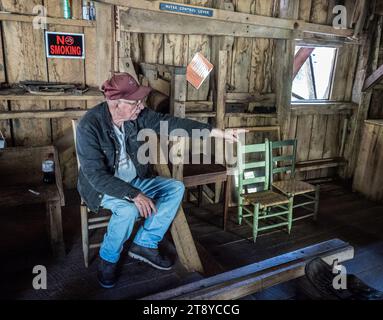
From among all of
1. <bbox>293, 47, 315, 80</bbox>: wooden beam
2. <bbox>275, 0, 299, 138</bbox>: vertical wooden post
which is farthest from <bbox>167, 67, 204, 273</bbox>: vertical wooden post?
<bbox>293, 47, 315, 80</bbox>: wooden beam

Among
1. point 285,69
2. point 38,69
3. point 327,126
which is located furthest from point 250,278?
point 327,126

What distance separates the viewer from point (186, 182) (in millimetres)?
3160

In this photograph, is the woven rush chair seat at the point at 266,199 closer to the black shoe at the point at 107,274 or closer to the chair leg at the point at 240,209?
the chair leg at the point at 240,209

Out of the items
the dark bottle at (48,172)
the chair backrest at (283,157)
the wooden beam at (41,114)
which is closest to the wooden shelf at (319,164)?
the chair backrest at (283,157)

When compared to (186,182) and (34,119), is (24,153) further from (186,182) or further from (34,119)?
(186,182)

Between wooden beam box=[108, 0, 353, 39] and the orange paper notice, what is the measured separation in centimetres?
31

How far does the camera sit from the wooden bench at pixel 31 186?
2.53m

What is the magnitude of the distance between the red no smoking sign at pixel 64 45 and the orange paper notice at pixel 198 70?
3.77 feet

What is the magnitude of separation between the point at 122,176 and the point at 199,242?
1227mm

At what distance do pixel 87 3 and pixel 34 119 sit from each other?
4.00 ft

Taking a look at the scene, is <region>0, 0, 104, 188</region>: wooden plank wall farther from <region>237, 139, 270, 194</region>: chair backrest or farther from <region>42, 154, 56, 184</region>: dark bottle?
<region>237, 139, 270, 194</region>: chair backrest

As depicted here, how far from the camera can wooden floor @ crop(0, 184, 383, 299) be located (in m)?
2.37

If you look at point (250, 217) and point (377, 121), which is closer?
point (250, 217)
